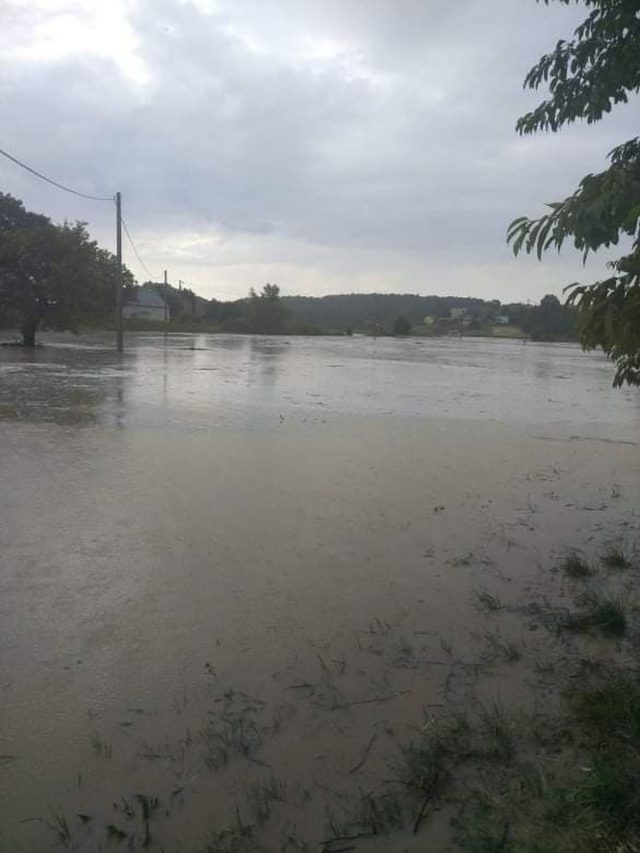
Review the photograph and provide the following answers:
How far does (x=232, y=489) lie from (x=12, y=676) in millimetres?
4018

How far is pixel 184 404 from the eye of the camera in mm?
14367

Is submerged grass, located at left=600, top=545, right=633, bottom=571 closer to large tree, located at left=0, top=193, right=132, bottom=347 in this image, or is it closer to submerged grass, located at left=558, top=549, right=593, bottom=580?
submerged grass, located at left=558, top=549, right=593, bottom=580

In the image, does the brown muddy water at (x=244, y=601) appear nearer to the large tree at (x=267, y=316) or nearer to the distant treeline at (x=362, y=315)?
the distant treeline at (x=362, y=315)

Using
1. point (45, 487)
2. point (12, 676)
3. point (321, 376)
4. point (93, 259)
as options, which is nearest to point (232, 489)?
point (45, 487)

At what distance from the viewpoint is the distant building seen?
9531 centimetres

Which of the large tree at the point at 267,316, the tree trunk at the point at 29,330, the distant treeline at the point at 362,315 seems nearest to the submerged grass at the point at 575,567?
the tree trunk at the point at 29,330

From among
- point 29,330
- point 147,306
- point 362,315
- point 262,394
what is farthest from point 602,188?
point 362,315

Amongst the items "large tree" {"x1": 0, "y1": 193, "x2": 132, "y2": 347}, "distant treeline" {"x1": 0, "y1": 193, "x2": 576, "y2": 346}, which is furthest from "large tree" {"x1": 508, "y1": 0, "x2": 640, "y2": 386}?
"large tree" {"x1": 0, "y1": 193, "x2": 132, "y2": 347}

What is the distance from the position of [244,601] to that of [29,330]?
99.7ft

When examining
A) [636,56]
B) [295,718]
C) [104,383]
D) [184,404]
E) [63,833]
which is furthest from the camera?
[104,383]

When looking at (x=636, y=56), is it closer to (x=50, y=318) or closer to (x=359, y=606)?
(x=359, y=606)

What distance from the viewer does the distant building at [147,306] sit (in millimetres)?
95312

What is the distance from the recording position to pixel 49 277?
2867 centimetres

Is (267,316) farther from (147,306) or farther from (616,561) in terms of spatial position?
(616,561)
